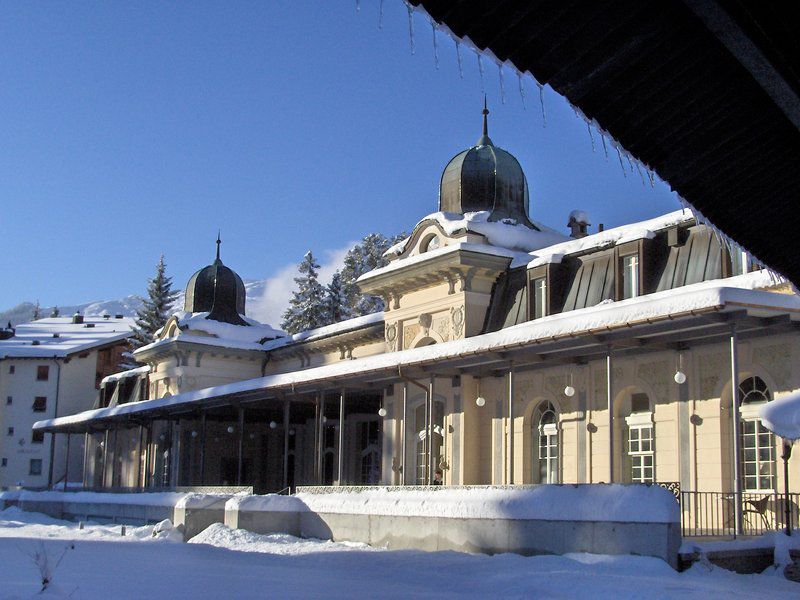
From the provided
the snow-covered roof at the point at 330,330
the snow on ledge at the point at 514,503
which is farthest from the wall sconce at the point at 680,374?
the snow-covered roof at the point at 330,330

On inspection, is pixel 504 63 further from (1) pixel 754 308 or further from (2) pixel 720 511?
(2) pixel 720 511

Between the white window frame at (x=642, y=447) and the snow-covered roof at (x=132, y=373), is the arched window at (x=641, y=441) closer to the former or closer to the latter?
the white window frame at (x=642, y=447)

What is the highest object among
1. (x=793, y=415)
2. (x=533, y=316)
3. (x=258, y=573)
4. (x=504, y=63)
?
(x=533, y=316)

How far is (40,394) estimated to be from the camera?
54.5 meters

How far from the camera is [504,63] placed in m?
4.00

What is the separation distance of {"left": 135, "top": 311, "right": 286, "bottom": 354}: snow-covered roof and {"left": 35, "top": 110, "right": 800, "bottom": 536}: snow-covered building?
0.51ft

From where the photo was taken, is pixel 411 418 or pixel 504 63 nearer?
pixel 504 63

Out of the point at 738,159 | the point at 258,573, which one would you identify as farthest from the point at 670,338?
the point at 738,159

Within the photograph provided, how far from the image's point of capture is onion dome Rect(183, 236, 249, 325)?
40.0 m

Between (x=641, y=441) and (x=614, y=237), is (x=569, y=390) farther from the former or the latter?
(x=614, y=237)

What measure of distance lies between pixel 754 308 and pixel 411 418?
496 inches

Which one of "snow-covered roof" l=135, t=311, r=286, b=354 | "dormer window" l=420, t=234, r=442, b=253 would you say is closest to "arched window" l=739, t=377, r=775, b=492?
"dormer window" l=420, t=234, r=442, b=253

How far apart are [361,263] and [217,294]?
18.4 meters

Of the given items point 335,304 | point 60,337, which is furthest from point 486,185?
point 60,337
